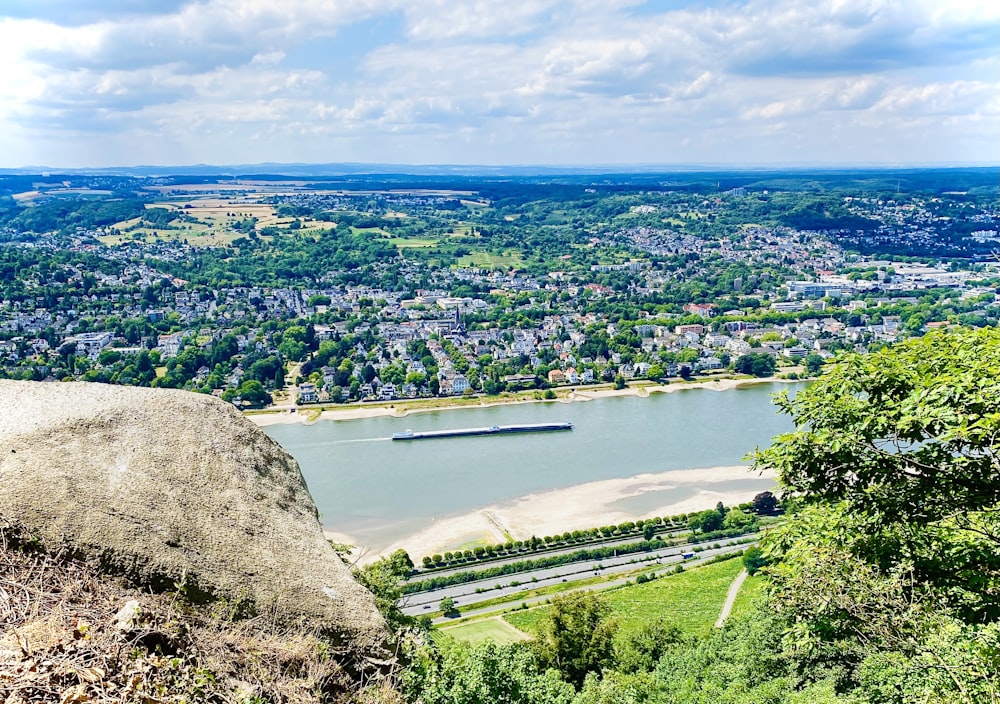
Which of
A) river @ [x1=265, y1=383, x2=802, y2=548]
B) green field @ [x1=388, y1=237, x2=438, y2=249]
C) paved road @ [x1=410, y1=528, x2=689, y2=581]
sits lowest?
paved road @ [x1=410, y1=528, x2=689, y2=581]

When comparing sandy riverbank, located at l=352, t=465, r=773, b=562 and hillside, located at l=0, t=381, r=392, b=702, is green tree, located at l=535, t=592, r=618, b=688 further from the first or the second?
hillside, located at l=0, t=381, r=392, b=702

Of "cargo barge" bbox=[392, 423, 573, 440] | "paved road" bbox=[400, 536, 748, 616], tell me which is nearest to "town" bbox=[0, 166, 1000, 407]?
"cargo barge" bbox=[392, 423, 573, 440]

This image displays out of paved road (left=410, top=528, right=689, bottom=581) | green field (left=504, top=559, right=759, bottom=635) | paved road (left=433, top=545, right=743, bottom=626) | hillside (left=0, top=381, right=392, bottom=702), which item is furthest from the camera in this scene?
paved road (left=410, top=528, right=689, bottom=581)

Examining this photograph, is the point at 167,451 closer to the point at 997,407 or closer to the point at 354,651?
the point at 354,651

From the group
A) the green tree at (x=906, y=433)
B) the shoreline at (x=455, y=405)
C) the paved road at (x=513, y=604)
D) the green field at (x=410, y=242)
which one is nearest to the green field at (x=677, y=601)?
the paved road at (x=513, y=604)

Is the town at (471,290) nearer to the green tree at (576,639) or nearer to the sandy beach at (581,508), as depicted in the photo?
the sandy beach at (581,508)

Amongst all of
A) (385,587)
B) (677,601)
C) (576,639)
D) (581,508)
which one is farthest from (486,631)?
(385,587)

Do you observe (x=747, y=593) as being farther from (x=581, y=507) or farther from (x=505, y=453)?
(x=505, y=453)
